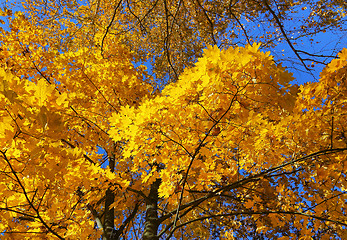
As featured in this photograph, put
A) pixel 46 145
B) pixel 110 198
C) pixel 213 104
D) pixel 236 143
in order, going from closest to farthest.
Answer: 1. pixel 46 145
2. pixel 213 104
3. pixel 236 143
4. pixel 110 198

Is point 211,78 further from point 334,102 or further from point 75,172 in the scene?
point 75,172

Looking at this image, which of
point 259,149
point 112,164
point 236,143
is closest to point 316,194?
point 259,149

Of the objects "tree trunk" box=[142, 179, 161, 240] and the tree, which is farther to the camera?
"tree trunk" box=[142, 179, 161, 240]

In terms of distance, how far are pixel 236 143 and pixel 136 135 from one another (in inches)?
46.8

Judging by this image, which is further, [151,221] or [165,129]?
Result: [151,221]

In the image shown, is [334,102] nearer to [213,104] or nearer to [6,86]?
[213,104]

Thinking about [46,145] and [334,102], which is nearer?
[46,145]

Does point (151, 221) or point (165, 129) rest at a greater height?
point (165, 129)

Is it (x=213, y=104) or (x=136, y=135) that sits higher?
(x=136, y=135)

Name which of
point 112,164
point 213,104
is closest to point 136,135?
point 213,104

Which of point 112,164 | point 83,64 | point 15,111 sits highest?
point 83,64

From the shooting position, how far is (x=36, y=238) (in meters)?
2.34

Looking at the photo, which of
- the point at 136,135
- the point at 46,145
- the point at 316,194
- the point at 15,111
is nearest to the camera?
the point at 15,111

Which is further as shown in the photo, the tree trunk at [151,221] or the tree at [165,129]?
the tree trunk at [151,221]
